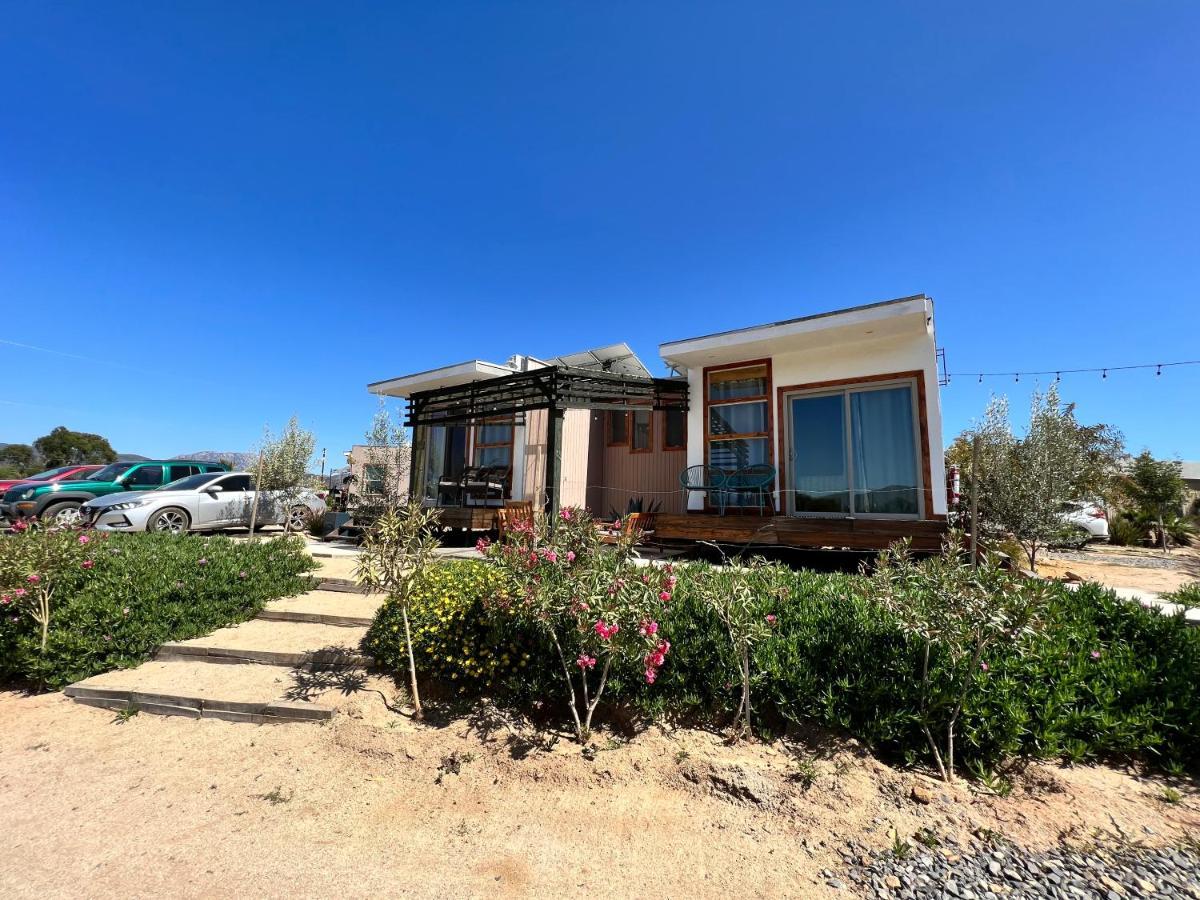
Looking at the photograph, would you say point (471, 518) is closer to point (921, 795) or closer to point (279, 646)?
point (279, 646)

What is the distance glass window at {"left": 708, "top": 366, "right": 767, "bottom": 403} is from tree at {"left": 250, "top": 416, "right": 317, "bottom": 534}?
35.1ft

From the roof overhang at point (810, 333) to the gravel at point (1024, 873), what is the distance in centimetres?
633

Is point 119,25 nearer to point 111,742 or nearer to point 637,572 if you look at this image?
point 111,742

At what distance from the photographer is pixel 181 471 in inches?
496

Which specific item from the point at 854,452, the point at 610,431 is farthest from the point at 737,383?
the point at 610,431

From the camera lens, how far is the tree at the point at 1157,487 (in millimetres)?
16641

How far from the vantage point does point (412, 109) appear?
31.0 feet

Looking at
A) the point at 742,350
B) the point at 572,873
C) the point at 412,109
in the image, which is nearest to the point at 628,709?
the point at 572,873

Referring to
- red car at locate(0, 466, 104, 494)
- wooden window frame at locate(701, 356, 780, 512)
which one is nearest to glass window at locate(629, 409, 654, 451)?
wooden window frame at locate(701, 356, 780, 512)

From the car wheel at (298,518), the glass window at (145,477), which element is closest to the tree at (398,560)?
the car wheel at (298,518)

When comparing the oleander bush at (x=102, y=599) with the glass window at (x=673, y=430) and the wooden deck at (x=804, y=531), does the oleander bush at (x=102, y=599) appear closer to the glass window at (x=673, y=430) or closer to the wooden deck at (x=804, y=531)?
the wooden deck at (x=804, y=531)

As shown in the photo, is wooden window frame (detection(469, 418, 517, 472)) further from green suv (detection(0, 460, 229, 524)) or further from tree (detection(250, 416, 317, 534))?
green suv (detection(0, 460, 229, 524))

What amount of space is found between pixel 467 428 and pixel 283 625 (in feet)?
26.3

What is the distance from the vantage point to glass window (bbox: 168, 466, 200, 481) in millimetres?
12430
